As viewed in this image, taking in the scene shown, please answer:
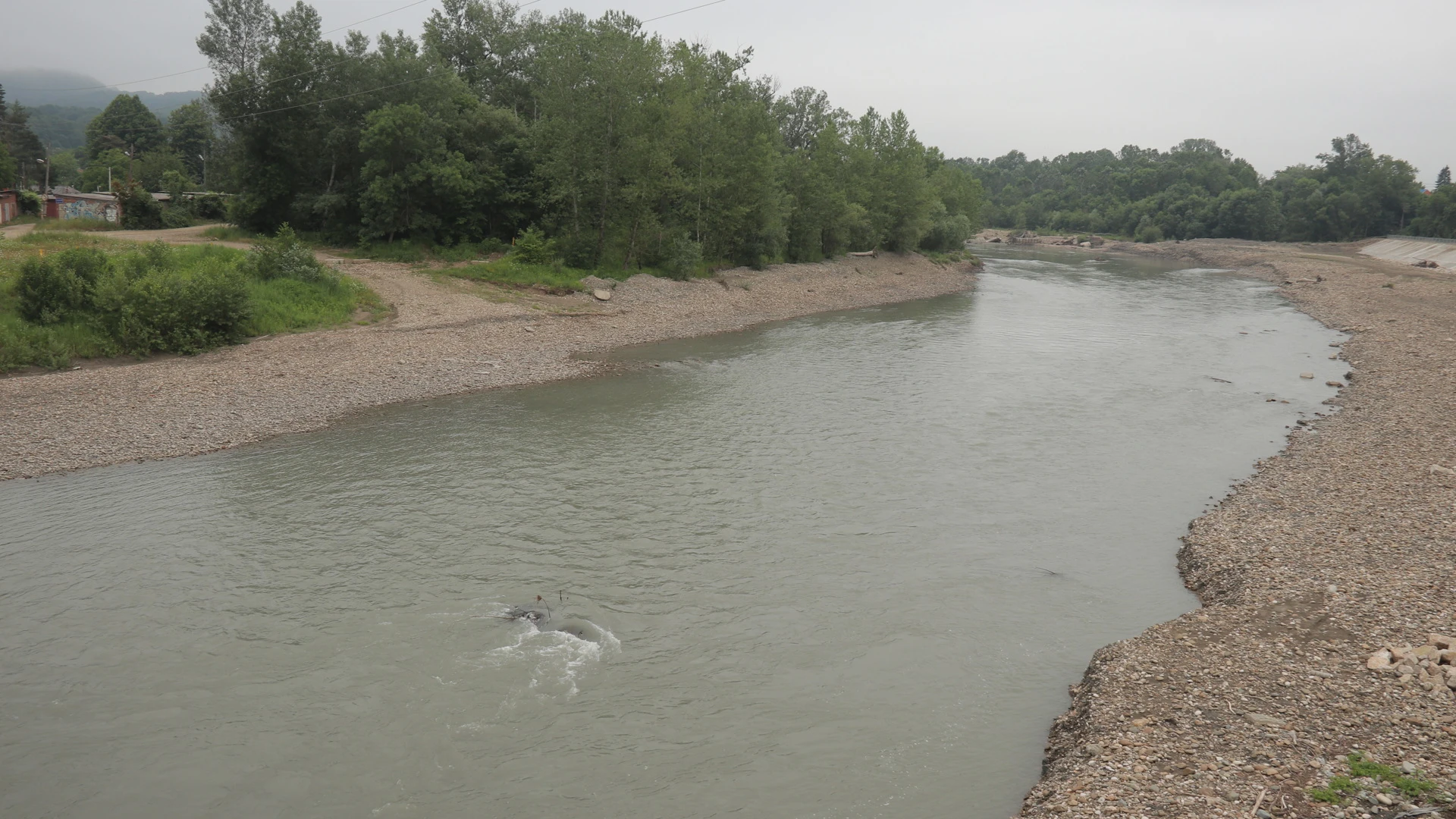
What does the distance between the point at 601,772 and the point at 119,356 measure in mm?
25424

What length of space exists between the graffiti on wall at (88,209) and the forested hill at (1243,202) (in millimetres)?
137536

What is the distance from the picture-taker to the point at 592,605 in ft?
43.9

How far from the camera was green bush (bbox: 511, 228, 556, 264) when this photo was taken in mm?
43906

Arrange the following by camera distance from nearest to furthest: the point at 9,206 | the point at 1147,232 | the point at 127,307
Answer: the point at 127,307, the point at 9,206, the point at 1147,232

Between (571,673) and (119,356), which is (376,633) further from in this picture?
(119,356)

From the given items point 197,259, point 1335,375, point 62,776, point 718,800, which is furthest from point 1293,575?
point 197,259

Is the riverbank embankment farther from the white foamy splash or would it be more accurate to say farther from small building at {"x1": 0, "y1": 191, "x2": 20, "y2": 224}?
small building at {"x1": 0, "y1": 191, "x2": 20, "y2": 224}

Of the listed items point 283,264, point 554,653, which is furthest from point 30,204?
point 554,653

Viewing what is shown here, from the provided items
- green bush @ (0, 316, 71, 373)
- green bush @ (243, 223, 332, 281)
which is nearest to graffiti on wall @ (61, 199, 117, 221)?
green bush @ (243, 223, 332, 281)

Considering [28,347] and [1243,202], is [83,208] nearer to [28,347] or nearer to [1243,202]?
[28,347]

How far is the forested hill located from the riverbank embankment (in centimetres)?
11352

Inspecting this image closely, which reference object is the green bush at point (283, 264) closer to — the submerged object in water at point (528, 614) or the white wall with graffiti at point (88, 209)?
the submerged object in water at point (528, 614)

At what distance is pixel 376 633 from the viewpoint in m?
12.4

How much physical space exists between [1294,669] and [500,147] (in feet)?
155
